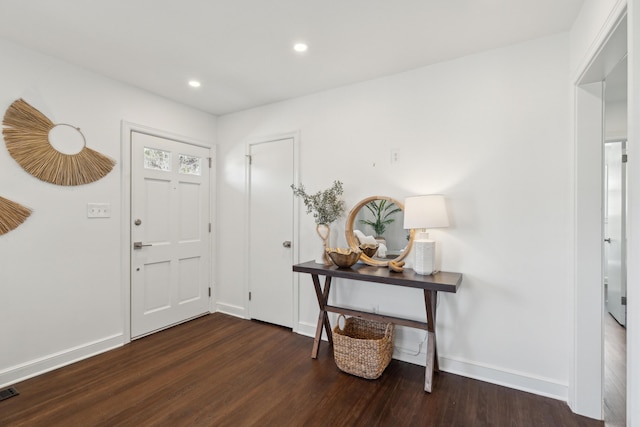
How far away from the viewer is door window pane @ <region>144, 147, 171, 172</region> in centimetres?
306

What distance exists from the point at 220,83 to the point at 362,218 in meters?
1.82

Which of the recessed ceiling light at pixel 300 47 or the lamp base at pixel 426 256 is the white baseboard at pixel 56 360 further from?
the recessed ceiling light at pixel 300 47

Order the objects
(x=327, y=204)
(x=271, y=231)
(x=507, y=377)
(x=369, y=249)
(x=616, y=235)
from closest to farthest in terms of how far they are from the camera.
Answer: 1. (x=507, y=377)
2. (x=369, y=249)
3. (x=327, y=204)
4. (x=616, y=235)
5. (x=271, y=231)

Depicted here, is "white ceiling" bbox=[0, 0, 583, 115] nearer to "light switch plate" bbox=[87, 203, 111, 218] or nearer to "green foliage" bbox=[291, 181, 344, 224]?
"green foliage" bbox=[291, 181, 344, 224]

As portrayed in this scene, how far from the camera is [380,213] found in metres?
2.68

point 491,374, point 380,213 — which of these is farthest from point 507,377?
point 380,213

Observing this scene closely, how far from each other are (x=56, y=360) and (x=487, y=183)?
141 inches

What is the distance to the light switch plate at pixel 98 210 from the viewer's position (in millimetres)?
2623

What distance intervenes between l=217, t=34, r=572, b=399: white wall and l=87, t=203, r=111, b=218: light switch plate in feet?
6.70

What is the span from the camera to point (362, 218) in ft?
9.09

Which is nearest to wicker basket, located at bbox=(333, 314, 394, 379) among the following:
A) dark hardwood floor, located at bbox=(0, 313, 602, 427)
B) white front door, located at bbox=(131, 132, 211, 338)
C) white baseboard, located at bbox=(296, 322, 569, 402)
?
dark hardwood floor, located at bbox=(0, 313, 602, 427)

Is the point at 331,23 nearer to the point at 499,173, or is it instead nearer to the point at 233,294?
the point at 499,173

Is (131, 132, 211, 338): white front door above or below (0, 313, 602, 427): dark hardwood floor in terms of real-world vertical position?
above

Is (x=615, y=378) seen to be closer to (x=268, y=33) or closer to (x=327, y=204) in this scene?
(x=327, y=204)
